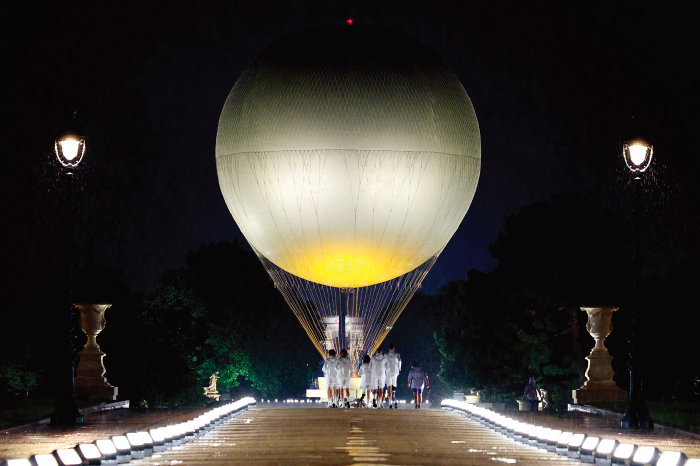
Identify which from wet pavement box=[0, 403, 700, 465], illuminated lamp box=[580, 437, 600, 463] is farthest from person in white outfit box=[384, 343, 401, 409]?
illuminated lamp box=[580, 437, 600, 463]

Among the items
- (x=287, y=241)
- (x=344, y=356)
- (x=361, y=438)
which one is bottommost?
(x=361, y=438)

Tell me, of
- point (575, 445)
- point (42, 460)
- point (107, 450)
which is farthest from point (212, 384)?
point (42, 460)

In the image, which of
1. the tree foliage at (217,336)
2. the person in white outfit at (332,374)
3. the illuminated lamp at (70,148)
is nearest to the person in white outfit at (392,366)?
the person in white outfit at (332,374)

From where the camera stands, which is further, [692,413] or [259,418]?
[692,413]

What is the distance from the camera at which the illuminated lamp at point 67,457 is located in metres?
16.9

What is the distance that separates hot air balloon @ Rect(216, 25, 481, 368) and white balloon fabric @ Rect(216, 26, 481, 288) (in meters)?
0.03

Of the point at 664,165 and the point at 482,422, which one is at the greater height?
the point at 664,165

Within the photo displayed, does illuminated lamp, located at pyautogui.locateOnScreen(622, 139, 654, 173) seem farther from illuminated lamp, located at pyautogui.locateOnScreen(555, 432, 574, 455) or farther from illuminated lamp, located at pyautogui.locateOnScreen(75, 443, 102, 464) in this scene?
illuminated lamp, located at pyautogui.locateOnScreen(75, 443, 102, 464)

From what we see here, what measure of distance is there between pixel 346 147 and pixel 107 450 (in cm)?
1763

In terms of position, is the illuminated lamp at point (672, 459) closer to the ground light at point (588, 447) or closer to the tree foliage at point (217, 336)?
the ground light at point (588, 447)

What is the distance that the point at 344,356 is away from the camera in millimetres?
37500

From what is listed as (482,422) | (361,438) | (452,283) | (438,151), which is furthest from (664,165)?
(452,283)

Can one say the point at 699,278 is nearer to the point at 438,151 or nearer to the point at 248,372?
the point at 248,372

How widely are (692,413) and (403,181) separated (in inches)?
366
